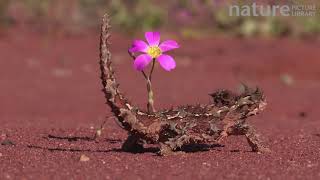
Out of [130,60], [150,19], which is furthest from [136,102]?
[150,19]

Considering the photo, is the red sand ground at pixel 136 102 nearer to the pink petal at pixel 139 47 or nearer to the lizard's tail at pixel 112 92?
the lizard's tail at pixel 112 92

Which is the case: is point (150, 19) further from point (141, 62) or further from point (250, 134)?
point (141, 62)

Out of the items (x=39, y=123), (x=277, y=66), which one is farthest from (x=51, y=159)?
(x=277, y=66)

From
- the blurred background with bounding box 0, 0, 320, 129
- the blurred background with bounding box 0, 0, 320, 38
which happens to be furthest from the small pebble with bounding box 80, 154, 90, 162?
the blurred background with bounding box 0, 0, 320, 38

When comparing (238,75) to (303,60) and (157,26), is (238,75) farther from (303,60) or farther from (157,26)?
(157,26)

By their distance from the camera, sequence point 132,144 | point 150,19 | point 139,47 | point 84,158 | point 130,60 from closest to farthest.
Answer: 1. point 84,158
2. point 139,47
3. point 132,144
4. point 130,60
5. point 150,19

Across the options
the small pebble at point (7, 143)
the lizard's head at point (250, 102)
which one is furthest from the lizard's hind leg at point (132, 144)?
the small pebble at point (7, 143)

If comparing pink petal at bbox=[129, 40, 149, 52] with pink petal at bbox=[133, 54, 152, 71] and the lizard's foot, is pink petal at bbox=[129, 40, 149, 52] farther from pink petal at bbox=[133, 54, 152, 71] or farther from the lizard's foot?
the lizard's foot
